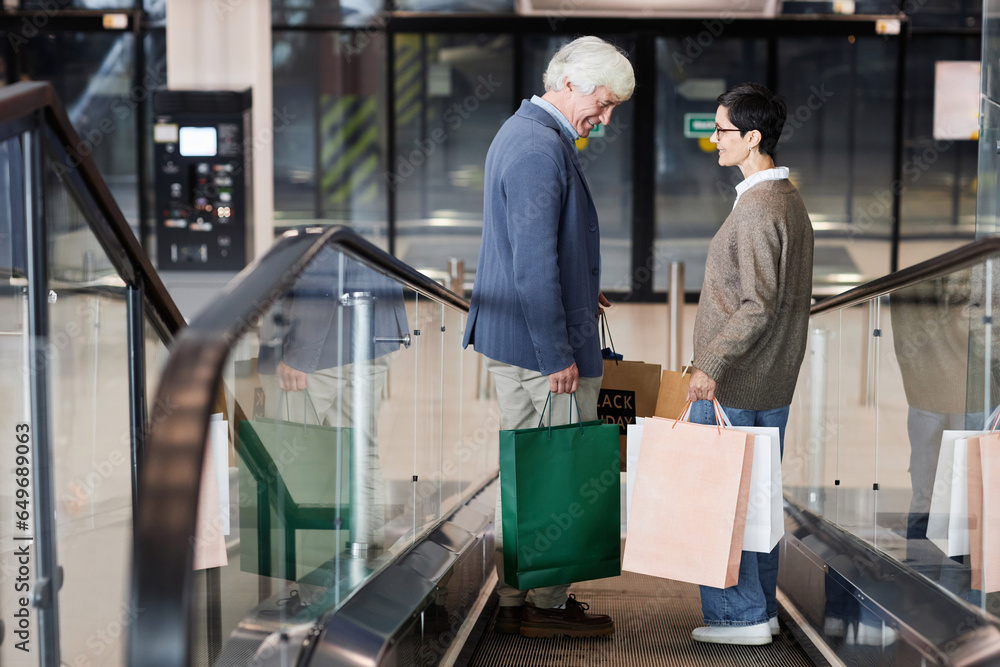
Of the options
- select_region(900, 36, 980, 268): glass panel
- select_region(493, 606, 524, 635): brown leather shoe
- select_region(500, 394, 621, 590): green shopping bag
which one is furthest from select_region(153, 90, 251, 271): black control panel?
select_region(900, 36, 980, 268): glass panel

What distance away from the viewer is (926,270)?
2512 millimetres

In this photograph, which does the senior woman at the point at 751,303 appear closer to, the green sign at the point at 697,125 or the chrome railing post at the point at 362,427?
the chrome railing post at the point at 362,427

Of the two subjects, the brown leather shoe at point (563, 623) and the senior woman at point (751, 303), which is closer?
the senior woman at point (751, 303)

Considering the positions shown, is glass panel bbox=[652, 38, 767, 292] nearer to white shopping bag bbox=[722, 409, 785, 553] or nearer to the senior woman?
the senior woman

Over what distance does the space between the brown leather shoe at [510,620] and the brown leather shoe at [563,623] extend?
0.15 feet

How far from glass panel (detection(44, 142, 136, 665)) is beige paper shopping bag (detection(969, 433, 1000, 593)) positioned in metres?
1.86

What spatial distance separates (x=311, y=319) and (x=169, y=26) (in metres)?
6.13

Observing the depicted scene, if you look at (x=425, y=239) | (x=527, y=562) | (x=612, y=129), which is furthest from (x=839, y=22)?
(x=527, y=562)

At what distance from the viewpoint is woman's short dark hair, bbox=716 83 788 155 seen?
266 cm

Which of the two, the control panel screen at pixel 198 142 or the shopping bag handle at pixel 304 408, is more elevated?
the control panel screen at pixel 198 142

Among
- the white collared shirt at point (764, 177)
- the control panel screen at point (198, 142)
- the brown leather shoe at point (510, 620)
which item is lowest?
the brown leather shoe at point (510, 620)

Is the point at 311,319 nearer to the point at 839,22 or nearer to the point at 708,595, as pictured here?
the point at 708,595

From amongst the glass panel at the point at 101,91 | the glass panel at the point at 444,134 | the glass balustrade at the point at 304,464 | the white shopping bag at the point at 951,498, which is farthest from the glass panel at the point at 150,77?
the white shopping bag at the point at 951,498

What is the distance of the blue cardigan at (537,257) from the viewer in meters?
2.57
